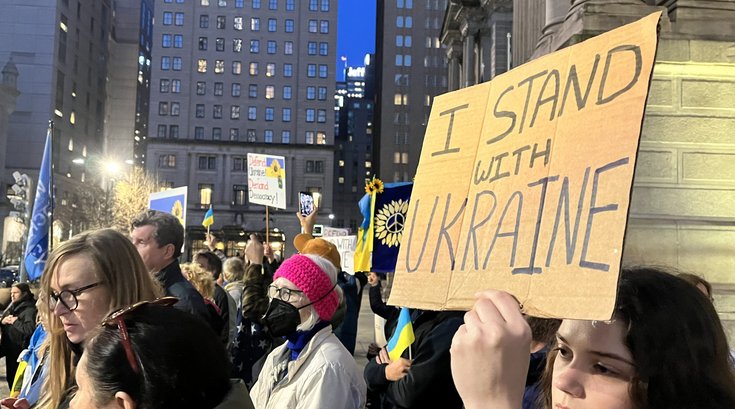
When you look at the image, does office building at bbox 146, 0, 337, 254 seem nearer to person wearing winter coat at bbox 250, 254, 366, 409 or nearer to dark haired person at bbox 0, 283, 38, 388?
dark haired person at bbox 0, 283, 38, 388

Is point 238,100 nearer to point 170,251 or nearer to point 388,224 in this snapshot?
point 388,224

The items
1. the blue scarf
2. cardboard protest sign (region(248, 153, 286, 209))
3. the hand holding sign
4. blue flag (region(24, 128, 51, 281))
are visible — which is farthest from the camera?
cardboard protest sign (region(248, 153, 286, 209))

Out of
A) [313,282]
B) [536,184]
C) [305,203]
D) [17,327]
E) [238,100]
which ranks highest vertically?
A: [238,100]

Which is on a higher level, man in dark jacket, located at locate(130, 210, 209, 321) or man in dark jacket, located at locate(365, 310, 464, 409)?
man in dark jacket, located at locate(130, 210, 209, 321)

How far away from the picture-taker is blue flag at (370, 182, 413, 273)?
6426mm

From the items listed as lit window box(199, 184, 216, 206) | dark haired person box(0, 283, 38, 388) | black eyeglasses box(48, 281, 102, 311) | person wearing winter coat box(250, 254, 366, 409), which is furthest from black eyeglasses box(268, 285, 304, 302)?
lit window box(199, 184, 216, 206)

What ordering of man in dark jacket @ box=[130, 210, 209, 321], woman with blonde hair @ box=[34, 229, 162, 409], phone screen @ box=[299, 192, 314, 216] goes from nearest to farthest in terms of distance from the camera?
woman with blonde hair @ box=[34, 229, 162, 409], man in dark jacket @ box=[130, 210, 209, 321], phone screen @ box=[299, 192, 314, 216]

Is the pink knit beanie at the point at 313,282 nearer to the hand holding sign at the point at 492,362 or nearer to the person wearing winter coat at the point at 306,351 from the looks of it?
the person wearing winter coat at the point at 306,351

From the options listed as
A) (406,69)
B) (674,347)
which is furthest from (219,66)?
(674,347)

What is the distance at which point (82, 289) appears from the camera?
10.0 feet

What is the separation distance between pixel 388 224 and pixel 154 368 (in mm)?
4871

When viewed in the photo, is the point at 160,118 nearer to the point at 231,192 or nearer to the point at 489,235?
the point at 231,192

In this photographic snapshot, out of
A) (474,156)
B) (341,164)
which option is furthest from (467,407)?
(341,164)

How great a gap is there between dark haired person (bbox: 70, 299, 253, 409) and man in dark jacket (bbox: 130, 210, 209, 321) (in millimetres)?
2246
